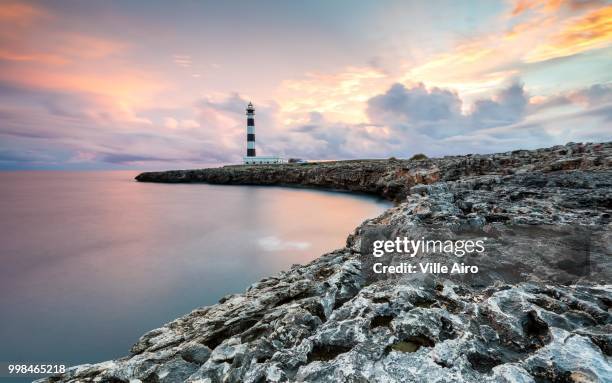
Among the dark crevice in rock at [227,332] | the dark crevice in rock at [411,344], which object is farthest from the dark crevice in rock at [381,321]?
the dark crevice in rock at [227,332]

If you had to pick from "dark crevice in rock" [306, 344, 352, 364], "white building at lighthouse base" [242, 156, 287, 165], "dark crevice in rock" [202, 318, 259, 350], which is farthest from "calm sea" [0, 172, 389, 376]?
"white building at lighthouse base" [242, 156, 287, 165]

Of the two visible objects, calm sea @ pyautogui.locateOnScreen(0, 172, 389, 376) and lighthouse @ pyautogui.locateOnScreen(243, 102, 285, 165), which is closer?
calm sea @ pyautogui.locateOnScreen(0, 172, 389, 376)

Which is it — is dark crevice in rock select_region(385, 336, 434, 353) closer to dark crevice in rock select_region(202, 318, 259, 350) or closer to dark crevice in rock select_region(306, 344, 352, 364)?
dark crevice in rock select_region(306, 344, 352, 364)

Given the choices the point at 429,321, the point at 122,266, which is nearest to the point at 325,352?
the point at 429,321

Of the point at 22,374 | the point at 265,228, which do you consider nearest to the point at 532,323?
the point at 22,374

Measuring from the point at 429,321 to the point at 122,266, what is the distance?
13.5 meters

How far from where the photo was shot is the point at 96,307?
8695mm

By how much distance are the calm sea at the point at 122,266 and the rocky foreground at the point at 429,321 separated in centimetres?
427

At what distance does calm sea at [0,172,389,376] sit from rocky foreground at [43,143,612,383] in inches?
168

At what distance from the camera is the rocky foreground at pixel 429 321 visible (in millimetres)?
2645

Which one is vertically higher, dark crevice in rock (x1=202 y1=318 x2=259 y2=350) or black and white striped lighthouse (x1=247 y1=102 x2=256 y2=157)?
black and white striped lighthouse (x1=247 y1=102 x2=256 y2=157)

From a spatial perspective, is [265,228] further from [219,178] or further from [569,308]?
[219,178]

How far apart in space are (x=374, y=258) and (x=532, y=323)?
2648mm

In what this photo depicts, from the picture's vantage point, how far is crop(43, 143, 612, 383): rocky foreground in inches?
104
